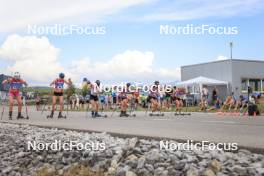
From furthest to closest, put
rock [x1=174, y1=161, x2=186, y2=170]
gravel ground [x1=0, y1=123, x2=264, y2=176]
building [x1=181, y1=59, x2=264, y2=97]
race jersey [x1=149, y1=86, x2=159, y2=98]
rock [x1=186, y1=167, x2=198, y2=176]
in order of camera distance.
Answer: building [x1=181, y1=59, x2=264, y2=97]
race jersey [x1=149, y1=86, x2=159, y2=98]
rock [x1=174, y1=161, x2=186, y2=170]
gravel ground [x1=0, y1=123, x2=264, y2=176]
rock [x1=186, y1=167, x2=198, y2=176]

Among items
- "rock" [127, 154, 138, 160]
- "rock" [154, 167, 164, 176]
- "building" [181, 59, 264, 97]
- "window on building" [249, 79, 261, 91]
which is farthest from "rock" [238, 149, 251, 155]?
"window on building" [249, 79, 261, 91]

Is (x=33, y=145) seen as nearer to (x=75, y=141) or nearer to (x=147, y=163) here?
(x=75, y=141)

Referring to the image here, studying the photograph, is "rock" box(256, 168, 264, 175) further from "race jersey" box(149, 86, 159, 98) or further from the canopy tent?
the canopy tent

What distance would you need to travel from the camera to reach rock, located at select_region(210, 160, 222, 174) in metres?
6.71

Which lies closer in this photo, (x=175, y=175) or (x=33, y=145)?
(x=175, y=175)

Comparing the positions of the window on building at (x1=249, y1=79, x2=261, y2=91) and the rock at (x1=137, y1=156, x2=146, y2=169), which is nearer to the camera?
the rock at (x1=137, y1=156, x2=146, y2=169)

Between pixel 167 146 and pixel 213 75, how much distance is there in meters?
38.0

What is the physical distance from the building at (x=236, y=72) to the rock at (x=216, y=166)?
37757mm

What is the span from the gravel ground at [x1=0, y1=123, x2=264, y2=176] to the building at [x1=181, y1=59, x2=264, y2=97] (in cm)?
3386

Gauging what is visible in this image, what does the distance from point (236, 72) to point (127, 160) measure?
37.7 m

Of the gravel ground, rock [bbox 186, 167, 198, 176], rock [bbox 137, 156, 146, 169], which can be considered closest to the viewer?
rock [bbox 186, 167, 198, 176]

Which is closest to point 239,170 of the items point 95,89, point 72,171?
point 72,171

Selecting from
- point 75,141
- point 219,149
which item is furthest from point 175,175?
point 75,141

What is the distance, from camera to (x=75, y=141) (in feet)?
35.0
